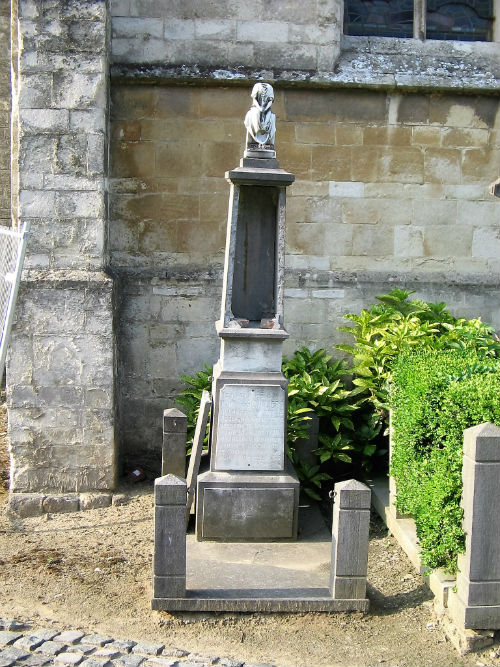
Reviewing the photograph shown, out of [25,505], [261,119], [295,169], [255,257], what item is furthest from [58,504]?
[295,169]

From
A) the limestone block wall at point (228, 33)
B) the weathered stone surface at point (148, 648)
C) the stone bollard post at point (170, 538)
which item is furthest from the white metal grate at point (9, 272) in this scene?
the limestone block wall at point (228, 33)

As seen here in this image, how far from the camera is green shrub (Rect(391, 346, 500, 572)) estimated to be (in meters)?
4.45

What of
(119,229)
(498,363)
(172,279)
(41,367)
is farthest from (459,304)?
(41,367)

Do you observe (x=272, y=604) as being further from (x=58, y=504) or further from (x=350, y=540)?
(x=58, y=504)

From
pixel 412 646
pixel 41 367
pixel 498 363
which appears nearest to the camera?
pixel 412 646

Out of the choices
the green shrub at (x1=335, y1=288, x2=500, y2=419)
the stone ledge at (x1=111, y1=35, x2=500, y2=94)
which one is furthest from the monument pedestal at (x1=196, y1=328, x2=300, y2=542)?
the stone ledge at (x1=111, y1=35, x2=500, y2=94)

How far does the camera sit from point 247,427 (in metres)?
5.70

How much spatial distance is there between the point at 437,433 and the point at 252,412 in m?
1.46

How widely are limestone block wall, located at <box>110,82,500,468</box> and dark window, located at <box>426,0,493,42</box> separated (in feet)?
2.57

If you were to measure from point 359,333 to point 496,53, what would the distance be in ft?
10.3

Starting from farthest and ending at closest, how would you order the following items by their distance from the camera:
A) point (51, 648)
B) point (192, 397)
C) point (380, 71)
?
point (380, 71) < point (192, 397) < point (51, 648)

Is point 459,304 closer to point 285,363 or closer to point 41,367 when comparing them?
point 285,363

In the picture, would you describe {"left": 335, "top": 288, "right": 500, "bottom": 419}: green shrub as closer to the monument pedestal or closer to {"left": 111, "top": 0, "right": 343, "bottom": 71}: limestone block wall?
the monument pedestal

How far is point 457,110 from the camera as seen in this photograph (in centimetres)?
760
